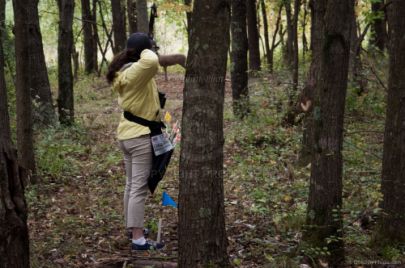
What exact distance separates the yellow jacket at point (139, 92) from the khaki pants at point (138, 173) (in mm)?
88

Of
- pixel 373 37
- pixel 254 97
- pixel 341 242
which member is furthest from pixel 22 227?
pixel 373 37

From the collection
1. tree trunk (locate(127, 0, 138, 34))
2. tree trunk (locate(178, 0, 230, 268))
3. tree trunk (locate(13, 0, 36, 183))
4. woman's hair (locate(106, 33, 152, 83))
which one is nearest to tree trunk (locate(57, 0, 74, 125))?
tree trunk (locate(13, 0, 36, 183))

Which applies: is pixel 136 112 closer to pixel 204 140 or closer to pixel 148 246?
pixel 148 246

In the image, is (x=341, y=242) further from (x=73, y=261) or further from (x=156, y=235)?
(x=73, y=261)

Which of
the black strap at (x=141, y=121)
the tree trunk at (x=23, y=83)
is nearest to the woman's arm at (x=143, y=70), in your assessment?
the black strap at (x=141, y=121)

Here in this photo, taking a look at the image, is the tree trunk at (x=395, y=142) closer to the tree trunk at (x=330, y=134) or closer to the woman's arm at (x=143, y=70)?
the tree trunk at (x=330, y=134)

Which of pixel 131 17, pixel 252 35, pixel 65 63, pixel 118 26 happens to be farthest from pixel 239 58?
pixel 118 26

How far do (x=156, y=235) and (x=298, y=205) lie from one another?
5.91 feet

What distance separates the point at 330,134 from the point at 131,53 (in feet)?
7.52

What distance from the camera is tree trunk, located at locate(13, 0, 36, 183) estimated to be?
23.3 feet

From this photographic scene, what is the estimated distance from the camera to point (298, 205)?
6.60 m

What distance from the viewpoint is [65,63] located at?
40.1 ft

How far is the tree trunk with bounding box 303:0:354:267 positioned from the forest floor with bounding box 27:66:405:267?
195 mm

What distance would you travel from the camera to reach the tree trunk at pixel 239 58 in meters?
12.2
